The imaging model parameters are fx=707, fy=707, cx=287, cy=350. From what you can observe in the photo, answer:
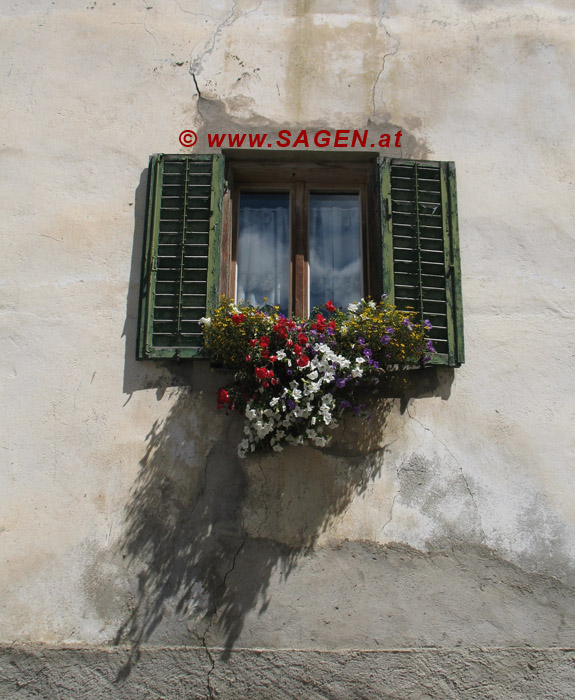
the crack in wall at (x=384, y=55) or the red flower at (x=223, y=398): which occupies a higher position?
the crack in wall at (x=384, y=55)

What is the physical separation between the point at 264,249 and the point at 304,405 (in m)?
1.49

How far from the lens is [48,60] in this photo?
504cm

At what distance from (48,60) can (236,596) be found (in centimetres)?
388

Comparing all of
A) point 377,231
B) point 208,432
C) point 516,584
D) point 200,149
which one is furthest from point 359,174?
point 516,584

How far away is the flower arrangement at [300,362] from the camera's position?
3.83 metres

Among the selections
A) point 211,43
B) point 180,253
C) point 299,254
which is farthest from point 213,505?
point 211,43

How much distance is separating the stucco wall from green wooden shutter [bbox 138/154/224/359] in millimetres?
158

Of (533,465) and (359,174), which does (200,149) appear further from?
(533,465)

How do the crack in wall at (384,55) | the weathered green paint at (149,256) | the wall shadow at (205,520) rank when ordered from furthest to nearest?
the crack in wall at (384,55)
the weathered green paint at (149,256)
the wall shadow at (205,520)

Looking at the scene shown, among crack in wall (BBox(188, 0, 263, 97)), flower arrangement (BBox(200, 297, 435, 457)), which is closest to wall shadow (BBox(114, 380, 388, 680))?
flower arrangement (BBox(200, 297, 435, 457))
